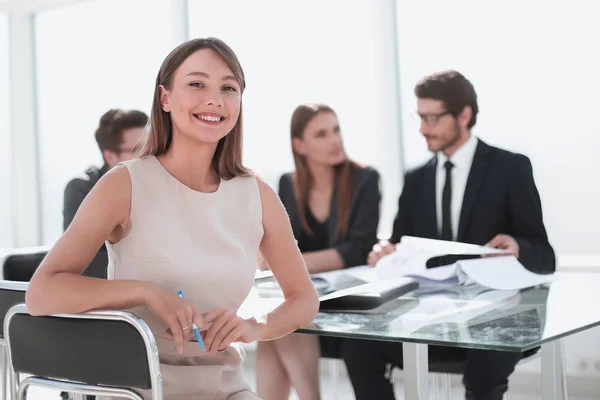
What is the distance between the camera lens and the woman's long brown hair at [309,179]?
3500 millimetres

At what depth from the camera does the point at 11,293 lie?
1719 millimetres

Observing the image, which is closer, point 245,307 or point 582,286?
point 245,307

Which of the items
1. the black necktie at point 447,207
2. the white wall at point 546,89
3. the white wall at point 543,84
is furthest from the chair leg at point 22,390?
the white wall at point 543,84

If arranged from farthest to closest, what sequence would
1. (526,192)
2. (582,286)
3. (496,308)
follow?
(526,192)
(582,286)
(496,308)

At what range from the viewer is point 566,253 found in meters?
4.17

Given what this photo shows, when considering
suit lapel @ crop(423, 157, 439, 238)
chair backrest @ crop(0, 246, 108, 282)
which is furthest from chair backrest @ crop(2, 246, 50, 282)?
suit lapel @ crop(423, 157, 439, 238)

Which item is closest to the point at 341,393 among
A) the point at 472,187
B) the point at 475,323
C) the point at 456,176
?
the point at 456,176

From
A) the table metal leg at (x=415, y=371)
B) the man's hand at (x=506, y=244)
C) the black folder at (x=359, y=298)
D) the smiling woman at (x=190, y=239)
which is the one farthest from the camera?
the man's hand at (x=506, y=244)

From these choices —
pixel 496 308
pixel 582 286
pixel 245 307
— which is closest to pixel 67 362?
pixel 245 307

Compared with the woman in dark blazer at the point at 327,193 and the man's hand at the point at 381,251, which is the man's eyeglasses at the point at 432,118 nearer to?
the woman in dark blazer at the point at 327,193

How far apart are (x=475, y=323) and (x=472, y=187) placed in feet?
4.36

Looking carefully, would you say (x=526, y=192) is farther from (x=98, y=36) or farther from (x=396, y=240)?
(x=98, y=36)

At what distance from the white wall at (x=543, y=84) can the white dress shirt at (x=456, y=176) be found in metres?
1.17

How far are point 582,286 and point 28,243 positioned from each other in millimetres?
4894
